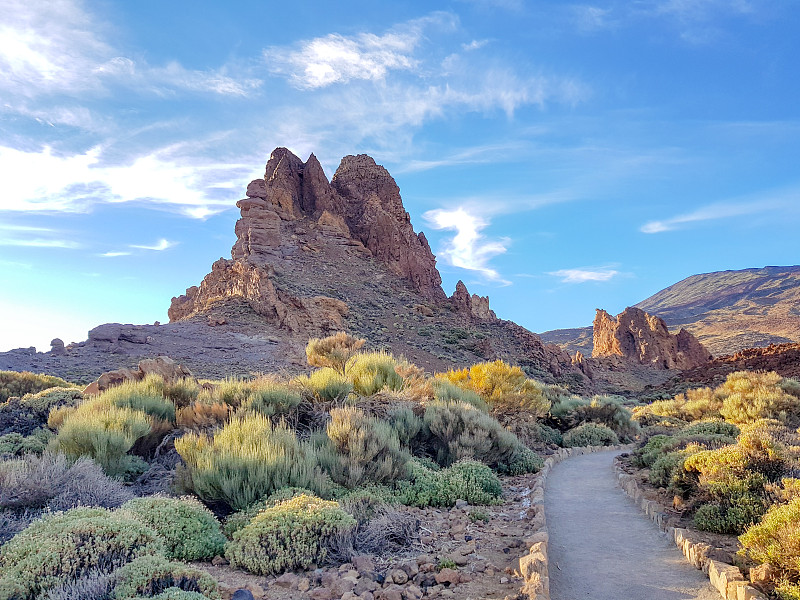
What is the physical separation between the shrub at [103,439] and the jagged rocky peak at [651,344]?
57.1 m

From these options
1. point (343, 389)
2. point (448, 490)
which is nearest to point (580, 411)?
point (343, 389)

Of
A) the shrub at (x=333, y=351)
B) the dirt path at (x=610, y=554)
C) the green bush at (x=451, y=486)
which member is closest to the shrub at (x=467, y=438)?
the green bush at (x=451, y=486)

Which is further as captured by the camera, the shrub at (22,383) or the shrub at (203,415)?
the shrub at (22,383)

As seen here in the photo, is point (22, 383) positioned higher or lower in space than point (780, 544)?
higher

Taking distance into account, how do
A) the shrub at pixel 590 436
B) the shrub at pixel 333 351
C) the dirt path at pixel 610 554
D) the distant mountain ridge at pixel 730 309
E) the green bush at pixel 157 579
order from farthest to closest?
the distant mountain ridge at pixel 730 309 < the shrub at pixel 590 436 < the shrub at pixel 333 351 < the dirt path at pixel 610 554 < the green bush at pixel 157 579

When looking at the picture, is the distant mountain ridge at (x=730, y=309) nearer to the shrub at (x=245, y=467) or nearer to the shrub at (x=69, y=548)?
the shrub at (x=245, y=467)

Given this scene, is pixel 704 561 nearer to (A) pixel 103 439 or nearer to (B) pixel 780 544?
(B) pixel 780 544

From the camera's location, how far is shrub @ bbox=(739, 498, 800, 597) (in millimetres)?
4344

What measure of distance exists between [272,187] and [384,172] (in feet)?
50.3

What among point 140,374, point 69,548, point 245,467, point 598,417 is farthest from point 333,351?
point 69,548

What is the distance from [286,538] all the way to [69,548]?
1.79 meters

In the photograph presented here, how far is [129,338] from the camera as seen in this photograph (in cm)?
3050

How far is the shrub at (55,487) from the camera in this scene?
5.51 m

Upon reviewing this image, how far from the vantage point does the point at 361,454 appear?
25.2ft
